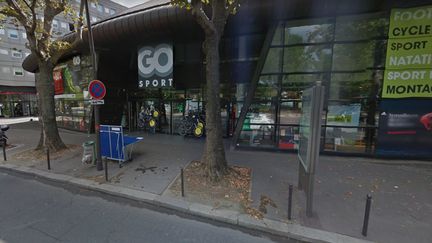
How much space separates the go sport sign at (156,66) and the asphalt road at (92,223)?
571 cm

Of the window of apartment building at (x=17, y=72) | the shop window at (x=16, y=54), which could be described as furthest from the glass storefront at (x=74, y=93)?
the shop window at (x=16, y=54)

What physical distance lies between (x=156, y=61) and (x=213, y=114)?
5.64 meters

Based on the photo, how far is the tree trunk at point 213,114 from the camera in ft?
15.2

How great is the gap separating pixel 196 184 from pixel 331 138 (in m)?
5.33

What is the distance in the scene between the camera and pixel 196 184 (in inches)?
181

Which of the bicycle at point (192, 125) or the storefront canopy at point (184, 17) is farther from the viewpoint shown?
the bicycle at point (192, 125)

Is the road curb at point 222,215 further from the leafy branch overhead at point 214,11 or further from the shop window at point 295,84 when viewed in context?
the shop window at point 295,84

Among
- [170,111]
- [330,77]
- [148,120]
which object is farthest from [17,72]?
[330,77]

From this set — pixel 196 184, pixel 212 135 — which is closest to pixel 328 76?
pixel 212 135

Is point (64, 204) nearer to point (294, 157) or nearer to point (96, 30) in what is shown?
point (294, 157)

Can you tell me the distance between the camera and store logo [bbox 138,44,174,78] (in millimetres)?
8750

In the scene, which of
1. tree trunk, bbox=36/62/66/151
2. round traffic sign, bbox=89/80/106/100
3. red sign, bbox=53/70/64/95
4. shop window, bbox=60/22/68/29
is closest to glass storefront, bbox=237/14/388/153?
round traffic sign, bbox=89/80/106/100

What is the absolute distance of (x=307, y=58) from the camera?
698cm

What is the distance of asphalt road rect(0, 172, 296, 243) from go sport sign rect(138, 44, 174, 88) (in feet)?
18.7
